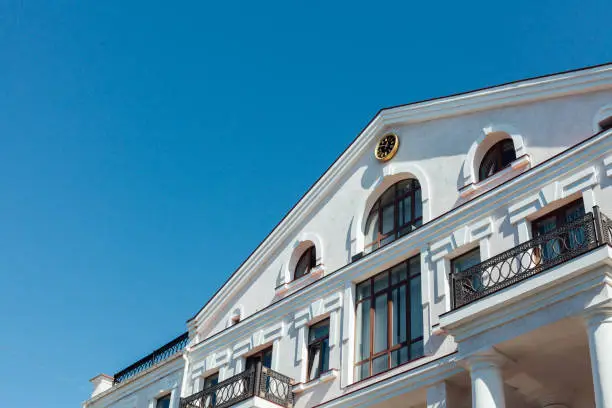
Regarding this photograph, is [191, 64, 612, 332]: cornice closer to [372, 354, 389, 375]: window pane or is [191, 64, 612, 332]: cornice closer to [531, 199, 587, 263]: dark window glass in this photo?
[531, 199, 587, 263]: dark window glass

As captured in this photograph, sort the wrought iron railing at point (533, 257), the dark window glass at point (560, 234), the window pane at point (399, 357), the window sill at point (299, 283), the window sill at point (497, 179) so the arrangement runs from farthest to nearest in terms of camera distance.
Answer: the window sill at point (299, 283), the window pane at point (399, 357), the window sill at point (497, 179), the dark window glass at point (560, 234), the wrought iron railing at point (533, 257)

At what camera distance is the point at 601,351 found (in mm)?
14094

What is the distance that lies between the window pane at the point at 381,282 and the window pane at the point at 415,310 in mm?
936

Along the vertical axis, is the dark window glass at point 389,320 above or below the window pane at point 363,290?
below

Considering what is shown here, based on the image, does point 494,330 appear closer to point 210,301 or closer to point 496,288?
point 496,288

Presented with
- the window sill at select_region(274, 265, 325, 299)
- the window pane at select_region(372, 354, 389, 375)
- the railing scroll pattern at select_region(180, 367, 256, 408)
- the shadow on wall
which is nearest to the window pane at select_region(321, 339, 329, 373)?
the shadow on wall

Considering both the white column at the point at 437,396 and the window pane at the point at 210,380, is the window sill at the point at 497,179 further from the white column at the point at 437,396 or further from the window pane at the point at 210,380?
the window pane at the point at 210,380

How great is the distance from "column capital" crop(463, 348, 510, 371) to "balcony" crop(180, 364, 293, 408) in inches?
275

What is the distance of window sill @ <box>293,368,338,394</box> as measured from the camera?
69.5 feet

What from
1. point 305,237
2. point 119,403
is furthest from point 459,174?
point 119,403

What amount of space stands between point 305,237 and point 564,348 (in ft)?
34.6

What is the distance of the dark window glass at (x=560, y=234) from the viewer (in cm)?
1590

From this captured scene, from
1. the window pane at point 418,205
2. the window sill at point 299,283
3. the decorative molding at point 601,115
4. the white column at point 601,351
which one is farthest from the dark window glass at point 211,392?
the decorative molding at point 601,115

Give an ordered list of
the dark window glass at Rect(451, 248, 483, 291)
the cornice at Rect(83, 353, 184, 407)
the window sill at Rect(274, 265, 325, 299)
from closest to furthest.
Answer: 1. the dark window glass at Rect(451, 248, 483, 291)
2. the window sill at Rect(274, 265, 325, 299)
3. the cornice at Rect(83, 353, 184, 407)
